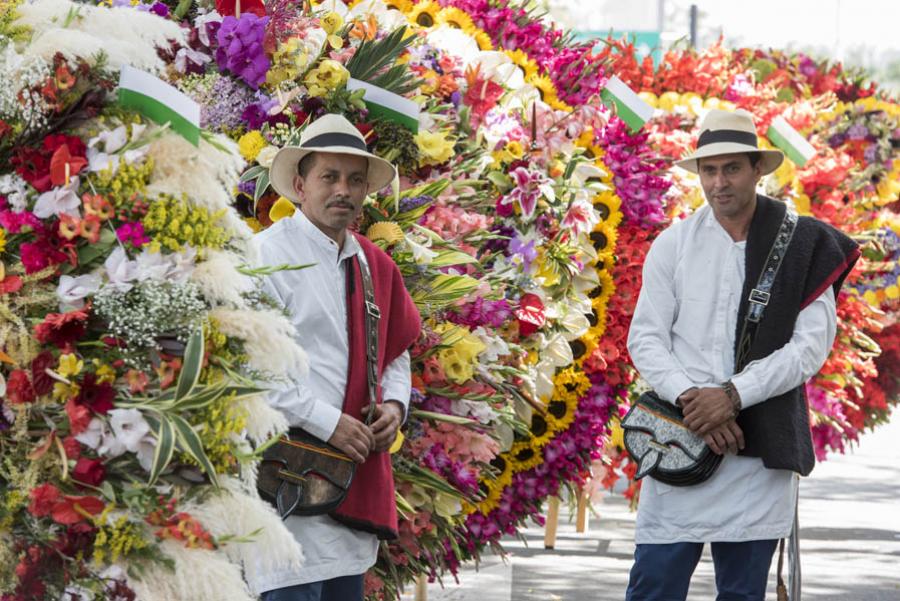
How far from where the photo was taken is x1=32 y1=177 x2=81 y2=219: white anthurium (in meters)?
3.15

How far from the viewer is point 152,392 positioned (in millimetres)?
3080

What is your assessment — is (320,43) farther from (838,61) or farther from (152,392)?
(838,61)

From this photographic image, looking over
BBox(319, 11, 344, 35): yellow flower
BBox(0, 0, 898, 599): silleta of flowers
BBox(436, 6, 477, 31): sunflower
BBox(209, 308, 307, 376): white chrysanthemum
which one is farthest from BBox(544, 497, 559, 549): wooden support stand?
BBox(209, 308, 307, 376): white chrysanthemum

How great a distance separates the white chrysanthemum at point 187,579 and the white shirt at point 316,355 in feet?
3.50

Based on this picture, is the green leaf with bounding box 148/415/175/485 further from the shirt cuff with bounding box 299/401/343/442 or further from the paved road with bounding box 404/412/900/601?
the paved road with bounding box 404/412/900/601

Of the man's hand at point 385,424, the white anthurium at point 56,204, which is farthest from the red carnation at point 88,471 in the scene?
the man's hand at point 385,424

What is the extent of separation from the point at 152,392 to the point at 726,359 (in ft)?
8.00

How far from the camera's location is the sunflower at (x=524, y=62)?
6.79 metres

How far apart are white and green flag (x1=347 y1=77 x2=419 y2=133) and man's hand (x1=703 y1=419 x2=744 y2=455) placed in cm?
150

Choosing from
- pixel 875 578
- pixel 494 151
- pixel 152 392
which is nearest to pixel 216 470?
pixel 152 392

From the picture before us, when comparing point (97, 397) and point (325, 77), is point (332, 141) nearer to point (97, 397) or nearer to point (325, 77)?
point (325, 77)

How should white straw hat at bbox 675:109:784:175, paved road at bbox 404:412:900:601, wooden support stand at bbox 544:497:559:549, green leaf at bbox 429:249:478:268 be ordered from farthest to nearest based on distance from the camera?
wooden support stand at bbox 544:497:559:549, paved road at bbox 404:412:900:601, green leaf at bbox 429:249:478:268, white straw hat at bbox 675:109:784:175

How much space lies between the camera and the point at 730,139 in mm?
5188

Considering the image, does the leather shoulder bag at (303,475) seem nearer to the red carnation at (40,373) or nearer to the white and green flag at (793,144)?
the red carnation at (40,373)
